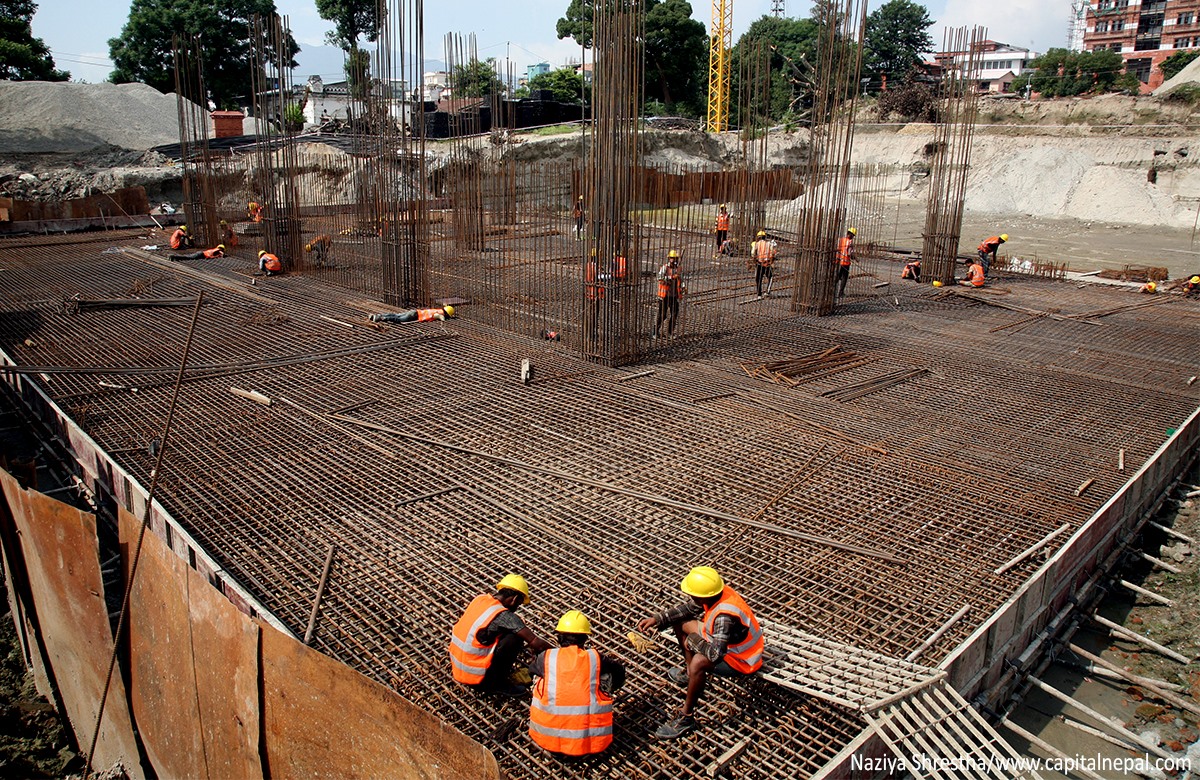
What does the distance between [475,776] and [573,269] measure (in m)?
11.7

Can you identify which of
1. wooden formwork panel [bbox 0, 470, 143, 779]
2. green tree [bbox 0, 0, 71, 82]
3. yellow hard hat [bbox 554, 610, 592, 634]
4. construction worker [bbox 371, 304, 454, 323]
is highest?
green tree [bbox 0, 0, 71, 82]

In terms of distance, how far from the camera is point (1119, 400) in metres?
8.24

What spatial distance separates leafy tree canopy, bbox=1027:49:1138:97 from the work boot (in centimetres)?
5180

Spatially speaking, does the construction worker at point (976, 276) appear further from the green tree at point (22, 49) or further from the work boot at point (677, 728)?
the green tree at point (22, 49)

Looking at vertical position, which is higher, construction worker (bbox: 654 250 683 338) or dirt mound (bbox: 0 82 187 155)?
dirt mound (bbox: 0 82 187 155)

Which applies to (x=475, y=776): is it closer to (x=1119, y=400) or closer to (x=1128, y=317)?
(x=1119, y=400)

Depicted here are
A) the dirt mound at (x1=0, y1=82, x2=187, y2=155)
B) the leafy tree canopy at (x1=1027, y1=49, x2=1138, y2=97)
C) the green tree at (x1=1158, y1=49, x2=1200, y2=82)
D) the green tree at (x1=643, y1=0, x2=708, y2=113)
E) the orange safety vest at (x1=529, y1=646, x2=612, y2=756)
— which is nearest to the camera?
the orange safety vest at (x1=529, y1=646, x2=612, y2=756)

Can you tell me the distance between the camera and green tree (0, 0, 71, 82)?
30875 mm

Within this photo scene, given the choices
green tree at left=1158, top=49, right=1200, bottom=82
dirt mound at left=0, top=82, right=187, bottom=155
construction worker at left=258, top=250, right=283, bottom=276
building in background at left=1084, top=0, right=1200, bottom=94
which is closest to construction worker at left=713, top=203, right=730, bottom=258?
construction worker at left=258, top=250, right=283, bottom=276

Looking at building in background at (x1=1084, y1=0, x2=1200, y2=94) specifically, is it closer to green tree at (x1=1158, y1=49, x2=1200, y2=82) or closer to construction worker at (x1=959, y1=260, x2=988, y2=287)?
green tree at (x1=1158, y1=49, x2=1200, y2=82)

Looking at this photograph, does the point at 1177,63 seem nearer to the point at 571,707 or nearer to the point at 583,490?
the point at 583,490

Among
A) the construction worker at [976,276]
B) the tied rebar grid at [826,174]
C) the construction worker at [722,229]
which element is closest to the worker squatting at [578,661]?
the tied rebar grid at [826,174]

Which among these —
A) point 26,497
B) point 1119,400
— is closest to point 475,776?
point 26,497

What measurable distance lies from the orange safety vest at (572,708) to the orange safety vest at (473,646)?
1.27ft
